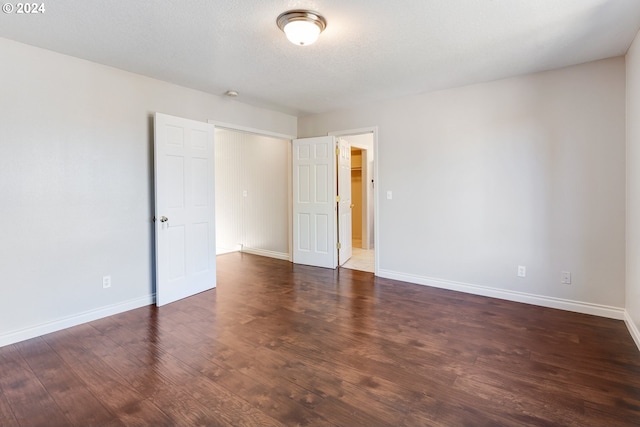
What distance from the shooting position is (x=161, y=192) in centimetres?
343

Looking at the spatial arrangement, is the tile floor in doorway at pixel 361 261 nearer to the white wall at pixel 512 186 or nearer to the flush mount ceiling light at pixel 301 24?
the white wall at pixel 512 186

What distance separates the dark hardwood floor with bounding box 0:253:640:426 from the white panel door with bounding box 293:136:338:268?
1708mm

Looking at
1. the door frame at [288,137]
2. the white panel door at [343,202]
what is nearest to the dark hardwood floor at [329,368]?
the white panel door at [343,202]

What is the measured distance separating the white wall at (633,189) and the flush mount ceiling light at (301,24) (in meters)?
2.57

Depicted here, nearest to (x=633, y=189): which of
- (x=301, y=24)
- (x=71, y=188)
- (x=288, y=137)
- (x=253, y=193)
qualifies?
(x=301, y=24)

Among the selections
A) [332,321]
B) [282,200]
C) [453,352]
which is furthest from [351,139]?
[453,352]

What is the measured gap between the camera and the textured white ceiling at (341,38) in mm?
2154

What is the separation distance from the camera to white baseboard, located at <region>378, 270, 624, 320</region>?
3047 millimetres

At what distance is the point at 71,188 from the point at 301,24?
2.53 metres

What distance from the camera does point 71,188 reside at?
289 centimetres

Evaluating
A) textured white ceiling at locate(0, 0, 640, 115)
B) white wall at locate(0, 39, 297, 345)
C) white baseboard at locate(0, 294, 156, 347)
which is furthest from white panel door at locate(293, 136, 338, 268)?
white baseboard at locate(0, 294, 156, 347)

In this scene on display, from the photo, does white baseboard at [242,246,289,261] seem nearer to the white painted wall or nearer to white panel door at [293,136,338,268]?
the white painted wall

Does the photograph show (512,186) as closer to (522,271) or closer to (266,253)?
(522,271)

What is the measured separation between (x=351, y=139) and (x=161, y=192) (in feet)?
12.5
